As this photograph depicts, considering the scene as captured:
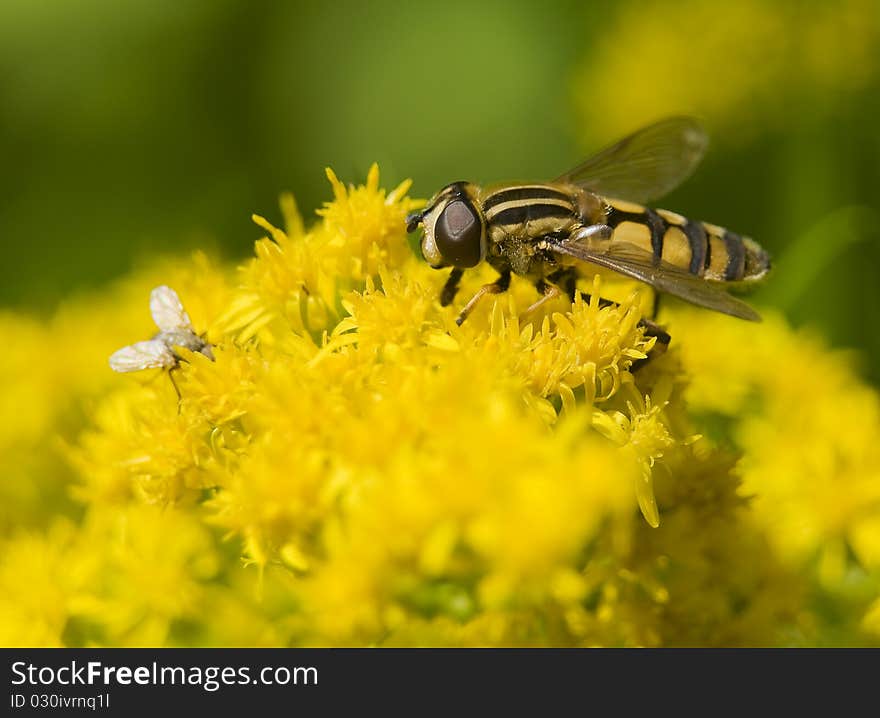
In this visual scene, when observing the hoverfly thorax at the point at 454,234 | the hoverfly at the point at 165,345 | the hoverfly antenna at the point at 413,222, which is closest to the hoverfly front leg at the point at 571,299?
the hoverfly thorax at the point at 454,234

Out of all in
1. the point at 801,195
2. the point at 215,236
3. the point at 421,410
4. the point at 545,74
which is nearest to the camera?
the point at 421,410

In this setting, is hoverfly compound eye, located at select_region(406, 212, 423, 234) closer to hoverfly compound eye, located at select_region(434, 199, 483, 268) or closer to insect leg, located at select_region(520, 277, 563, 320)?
hoverfly compound eye, located at select_region(434, 199, 483, 268)

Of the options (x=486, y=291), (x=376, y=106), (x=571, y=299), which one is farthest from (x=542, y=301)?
(x=376, y=106)

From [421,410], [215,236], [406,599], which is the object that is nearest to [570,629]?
[406,599]

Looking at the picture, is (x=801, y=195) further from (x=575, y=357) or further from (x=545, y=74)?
(x=575, y=357)

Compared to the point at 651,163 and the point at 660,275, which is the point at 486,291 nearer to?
the point at 660,275

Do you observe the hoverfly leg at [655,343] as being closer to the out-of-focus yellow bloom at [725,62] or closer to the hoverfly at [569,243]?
the hoverfly at [569,243]
